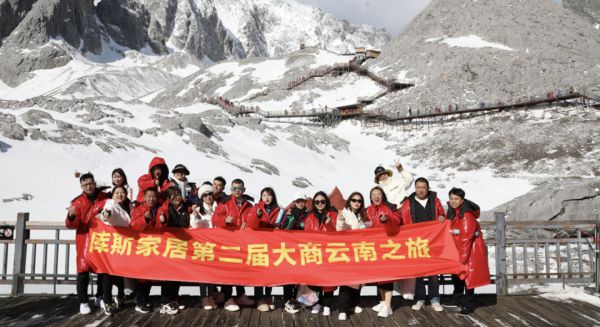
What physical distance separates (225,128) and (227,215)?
29.6 m

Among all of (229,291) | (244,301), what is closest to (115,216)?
(229,291)

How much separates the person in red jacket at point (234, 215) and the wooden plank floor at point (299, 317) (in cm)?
23

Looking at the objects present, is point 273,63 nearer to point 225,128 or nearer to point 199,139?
point 225,128

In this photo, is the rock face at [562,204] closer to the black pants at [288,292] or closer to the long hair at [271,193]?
the black pants at [288,292]

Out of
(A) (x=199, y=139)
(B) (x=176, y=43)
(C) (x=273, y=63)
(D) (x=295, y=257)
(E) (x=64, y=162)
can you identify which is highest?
(B) (x=176, y=43)

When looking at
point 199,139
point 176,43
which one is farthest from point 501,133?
point 176,43

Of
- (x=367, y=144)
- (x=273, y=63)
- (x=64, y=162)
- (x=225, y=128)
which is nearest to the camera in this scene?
(x=64, y=162)

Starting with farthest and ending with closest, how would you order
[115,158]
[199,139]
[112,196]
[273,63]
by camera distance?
[273,63] → [199,139] → [115,158] → [112,196]

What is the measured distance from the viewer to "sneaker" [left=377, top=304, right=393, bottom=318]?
6555 millimetres

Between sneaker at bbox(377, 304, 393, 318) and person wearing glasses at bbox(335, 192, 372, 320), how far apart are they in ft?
1.15

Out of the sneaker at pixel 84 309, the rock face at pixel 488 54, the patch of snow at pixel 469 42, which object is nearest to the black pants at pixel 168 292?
the sneaker at pixel 84 309

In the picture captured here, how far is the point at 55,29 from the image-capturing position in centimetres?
13350

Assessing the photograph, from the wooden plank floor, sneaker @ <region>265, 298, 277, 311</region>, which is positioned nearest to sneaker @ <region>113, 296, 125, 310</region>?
the wooden plank floor

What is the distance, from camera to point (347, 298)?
662cm
